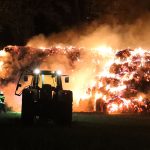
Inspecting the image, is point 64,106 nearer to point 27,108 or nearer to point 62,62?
point 27,108

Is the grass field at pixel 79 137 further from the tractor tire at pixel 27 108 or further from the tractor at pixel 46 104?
the tractor at pixel 46 104

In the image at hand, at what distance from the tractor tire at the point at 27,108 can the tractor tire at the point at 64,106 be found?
3.44ft

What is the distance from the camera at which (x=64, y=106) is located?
22109 mm

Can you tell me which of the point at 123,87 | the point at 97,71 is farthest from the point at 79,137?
the point at 97,71

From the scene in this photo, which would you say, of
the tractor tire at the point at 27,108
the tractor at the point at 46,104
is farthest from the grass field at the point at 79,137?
the tractor at the point at 46,104

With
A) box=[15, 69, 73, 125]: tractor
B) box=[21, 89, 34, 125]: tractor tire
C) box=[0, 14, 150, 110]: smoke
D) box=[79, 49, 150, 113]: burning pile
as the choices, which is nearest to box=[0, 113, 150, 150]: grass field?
box=[21, 89, 34, 125]: tractor tire

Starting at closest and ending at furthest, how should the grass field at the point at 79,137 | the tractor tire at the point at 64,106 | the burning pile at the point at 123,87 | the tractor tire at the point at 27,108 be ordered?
the grass field at the point at 79,137, the tractor tire at the point at 27,108, the tractor tire at the point at 64,106, the burning pile at the point at 123,87

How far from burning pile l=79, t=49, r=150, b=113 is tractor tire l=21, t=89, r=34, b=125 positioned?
33.9 ft

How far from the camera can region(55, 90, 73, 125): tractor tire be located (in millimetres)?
22047

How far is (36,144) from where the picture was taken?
14359 mm

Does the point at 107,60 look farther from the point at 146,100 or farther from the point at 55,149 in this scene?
the point at 55,149

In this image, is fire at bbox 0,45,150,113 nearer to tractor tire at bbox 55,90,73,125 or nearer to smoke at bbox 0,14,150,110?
smoke at bbox 0,14,150,110

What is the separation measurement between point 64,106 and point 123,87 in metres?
10.8

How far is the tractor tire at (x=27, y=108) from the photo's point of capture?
21.8 m
